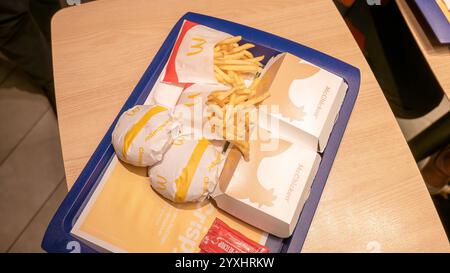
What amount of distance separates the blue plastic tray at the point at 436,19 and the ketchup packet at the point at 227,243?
0.61 meters

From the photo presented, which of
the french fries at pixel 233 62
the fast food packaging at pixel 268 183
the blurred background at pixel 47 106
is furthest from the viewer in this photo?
the blurred background at pixel 47 106

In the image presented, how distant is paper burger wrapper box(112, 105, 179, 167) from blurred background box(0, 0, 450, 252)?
1.99 feet

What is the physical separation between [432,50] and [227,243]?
0.63 metres

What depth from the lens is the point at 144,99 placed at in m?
0.87

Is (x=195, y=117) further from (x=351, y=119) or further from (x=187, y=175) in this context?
(x=351, y=119)

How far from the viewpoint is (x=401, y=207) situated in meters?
0.77

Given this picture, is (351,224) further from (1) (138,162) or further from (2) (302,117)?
(1) (138,162)

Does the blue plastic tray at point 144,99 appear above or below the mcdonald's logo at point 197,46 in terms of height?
below

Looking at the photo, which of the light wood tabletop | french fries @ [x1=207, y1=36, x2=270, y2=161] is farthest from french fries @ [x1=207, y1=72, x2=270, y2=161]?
the light wood tabletop

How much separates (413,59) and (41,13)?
3.97ft

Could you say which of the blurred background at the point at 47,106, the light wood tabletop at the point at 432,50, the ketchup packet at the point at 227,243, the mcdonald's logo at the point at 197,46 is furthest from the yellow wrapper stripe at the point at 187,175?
the blurred background at the point at 47,106

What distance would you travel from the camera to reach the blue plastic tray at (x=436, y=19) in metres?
0.85

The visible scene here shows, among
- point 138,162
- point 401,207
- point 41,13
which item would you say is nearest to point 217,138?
point 138,162

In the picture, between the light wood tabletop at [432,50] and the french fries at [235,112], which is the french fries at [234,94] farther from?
the light wood tabletop at [432,50]
